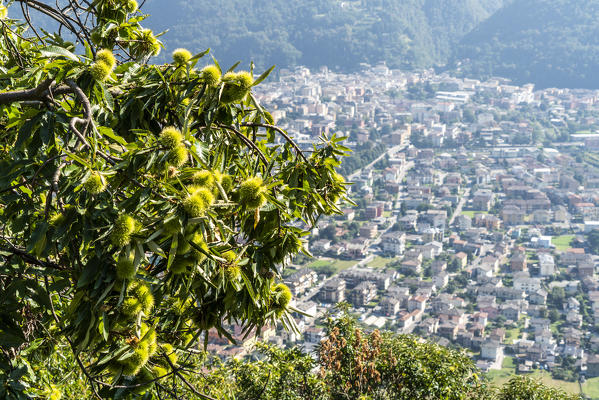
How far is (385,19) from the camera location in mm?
75938

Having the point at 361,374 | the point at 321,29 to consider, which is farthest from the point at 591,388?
the point at 321,29

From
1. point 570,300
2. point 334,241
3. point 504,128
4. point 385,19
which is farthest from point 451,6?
point 570,300

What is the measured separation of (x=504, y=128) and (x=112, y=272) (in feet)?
188

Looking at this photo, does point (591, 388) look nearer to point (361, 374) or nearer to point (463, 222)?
point (463, 222)

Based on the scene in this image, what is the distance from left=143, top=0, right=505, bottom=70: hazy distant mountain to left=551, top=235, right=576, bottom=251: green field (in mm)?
42024

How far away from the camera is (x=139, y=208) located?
1.03 m

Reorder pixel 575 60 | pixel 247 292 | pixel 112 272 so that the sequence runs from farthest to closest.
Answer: pixel 575 60
pixel 247 292
pixel 112 272

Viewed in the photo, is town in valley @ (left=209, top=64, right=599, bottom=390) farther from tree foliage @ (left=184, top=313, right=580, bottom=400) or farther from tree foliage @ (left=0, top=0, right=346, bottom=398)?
tree foliage @ (left=0, top=0, right=346, bottom=398)

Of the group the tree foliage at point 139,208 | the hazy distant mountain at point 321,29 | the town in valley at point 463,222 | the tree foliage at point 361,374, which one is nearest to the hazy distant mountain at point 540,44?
the town in valley at point 463,222

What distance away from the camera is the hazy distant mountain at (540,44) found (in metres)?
63.8

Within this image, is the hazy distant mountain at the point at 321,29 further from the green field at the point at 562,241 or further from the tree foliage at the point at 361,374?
the tree foliage at the point at 361,374

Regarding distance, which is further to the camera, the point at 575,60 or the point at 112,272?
the point at 575,60

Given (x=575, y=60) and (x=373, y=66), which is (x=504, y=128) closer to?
(x=575, y=60)

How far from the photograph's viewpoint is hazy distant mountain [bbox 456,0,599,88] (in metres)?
63.8
